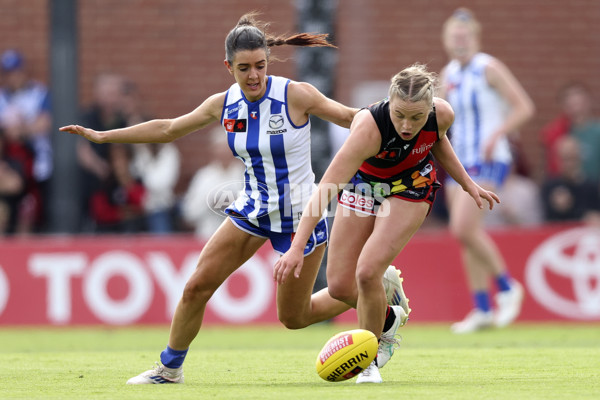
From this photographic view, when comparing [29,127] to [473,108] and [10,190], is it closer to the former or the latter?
[10,190]

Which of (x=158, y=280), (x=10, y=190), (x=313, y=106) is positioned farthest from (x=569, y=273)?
(x=10, y=190)

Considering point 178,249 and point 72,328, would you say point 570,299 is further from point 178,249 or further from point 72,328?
point 72,328

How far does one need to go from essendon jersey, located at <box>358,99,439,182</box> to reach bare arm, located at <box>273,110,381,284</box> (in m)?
0.07

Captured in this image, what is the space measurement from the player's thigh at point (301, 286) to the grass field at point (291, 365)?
1.53ft

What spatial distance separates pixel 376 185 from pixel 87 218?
6823 mm

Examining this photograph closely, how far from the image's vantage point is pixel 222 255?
6.52m

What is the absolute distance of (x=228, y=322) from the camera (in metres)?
11.6

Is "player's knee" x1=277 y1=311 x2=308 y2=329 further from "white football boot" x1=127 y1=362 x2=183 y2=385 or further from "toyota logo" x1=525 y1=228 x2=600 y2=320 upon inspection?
"toyota logo" x1=525 y1=228 x2=600 y2=320

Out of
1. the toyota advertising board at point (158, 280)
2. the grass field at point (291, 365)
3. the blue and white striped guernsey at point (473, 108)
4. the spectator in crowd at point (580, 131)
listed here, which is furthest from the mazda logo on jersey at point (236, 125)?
the spectator in crowd at point (580, 131)

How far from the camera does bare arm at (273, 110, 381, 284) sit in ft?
19.1

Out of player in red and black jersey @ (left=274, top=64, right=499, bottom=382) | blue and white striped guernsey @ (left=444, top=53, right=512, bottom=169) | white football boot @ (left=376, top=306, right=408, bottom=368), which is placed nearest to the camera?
player in red and black jersey @ (left=274, top=64, right=499, bottom=382)

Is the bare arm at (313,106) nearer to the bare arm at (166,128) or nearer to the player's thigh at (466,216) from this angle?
the bare arm at (166,128)

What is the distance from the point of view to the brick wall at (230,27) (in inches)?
580

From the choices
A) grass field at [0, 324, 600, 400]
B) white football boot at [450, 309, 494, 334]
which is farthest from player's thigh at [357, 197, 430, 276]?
white football boot at [450, 309, 494, 334]
